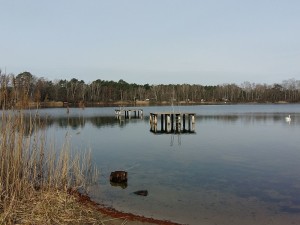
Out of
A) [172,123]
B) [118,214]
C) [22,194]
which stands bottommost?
[118,214]

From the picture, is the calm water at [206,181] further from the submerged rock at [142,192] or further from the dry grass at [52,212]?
the dry grass at [52,212]

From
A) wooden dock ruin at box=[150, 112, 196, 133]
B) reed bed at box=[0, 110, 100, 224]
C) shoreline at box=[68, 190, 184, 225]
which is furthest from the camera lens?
wooden dock ruin at box=[150, 112, 196, 133]

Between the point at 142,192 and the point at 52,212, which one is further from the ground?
the point at 52,212

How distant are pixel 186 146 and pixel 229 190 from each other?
446 inches

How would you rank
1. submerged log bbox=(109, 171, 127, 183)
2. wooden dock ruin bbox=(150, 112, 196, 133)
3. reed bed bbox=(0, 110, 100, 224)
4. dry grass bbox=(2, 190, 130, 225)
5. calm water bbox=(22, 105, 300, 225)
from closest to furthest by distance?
dry grass bbox=(2, 190, 130, 225) → reed bed bbox=(0, 110, 100, 224) → calm water bbox=(22, 105, 300, 225) → submerged log bbox=(109, 171, 127, 183) → wooden dock ruin bbox=(150, 112, 196, 133)

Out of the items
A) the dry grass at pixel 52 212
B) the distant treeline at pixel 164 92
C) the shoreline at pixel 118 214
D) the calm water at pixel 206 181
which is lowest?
the calm water at pixel 206 181

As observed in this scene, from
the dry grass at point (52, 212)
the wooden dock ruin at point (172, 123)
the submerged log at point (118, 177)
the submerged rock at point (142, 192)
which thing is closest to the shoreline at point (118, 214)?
the dry grass at point (52, 212)

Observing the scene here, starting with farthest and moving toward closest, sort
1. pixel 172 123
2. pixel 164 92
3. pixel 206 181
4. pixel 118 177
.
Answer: pixel 164 92 → pixel 172 123 → pixel 206 181 → pixel 118 177

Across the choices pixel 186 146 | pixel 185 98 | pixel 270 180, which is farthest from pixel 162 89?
pixel 270 180

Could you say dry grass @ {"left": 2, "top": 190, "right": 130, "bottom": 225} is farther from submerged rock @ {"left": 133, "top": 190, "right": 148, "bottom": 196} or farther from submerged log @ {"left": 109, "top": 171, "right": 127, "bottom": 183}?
submerged log @ {"left": 109, "top": 171, "right": 127, "bottom": 183}

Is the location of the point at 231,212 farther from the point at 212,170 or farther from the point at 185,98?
the point at 185,98

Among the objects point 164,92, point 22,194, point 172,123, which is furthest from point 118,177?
point 164,92

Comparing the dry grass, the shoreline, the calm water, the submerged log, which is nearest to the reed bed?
the dry grass

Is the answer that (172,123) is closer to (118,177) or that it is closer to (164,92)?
(118,177)
